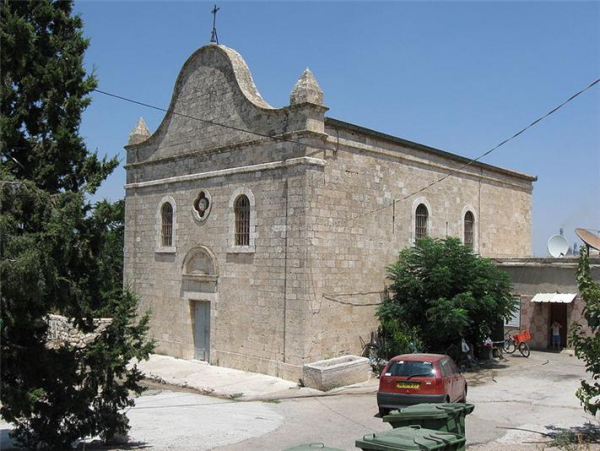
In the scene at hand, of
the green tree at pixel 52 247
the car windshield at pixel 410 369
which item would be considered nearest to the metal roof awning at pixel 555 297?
the car windshield at pixel 410 369

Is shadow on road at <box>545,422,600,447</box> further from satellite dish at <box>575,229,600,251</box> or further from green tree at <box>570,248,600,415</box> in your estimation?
satellite dish at <box>575,229,600,251</box>

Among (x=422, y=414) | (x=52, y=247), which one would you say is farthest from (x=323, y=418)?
(x=52, y=247)

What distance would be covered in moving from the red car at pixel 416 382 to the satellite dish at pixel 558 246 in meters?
14.4

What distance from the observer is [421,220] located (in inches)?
845

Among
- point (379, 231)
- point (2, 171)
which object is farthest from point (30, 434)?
point (379, 231)

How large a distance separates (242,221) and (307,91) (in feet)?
15.3

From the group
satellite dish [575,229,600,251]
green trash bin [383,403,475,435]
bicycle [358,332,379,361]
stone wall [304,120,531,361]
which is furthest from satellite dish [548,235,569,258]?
green trash bin [383,403,475,435]

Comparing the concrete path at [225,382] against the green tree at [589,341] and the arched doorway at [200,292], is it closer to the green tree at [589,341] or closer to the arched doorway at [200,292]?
the arched doorway at [200,292]

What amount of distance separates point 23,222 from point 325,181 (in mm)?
9456

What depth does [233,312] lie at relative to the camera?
1875 cm

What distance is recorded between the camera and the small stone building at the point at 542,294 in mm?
21953

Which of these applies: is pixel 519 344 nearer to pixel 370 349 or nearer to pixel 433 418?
pixel 370 349

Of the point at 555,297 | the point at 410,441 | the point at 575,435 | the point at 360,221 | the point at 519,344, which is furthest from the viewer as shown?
the point at 555,297

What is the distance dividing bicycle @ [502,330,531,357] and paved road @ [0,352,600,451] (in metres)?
3.85
